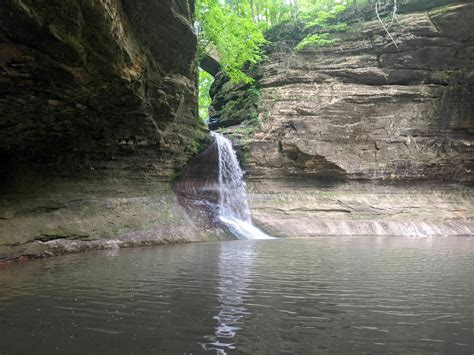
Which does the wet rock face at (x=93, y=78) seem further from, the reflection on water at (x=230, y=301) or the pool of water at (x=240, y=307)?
the reflection on water at (x=230, y=301)

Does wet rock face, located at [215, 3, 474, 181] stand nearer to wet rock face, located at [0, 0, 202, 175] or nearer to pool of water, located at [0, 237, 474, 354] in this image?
wet rock face, located at [0, 0, 202, 175]

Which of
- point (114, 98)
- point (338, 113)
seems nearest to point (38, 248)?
point (114, 98)

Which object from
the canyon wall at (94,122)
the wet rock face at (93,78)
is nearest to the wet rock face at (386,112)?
the canyon wall at (94,122)

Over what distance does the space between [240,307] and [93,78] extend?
7185mm

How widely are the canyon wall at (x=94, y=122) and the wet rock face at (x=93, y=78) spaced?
31 mm

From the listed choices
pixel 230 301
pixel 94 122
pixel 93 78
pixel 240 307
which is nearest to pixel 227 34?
pixel 94 122

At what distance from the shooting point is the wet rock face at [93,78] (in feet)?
25.0

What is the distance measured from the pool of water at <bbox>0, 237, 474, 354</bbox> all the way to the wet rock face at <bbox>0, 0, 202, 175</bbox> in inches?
165

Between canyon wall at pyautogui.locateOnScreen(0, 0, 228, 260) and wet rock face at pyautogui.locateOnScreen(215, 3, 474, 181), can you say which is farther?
wet rock face at pyautogui.locateOnScreen(215, 3, 474, 181)

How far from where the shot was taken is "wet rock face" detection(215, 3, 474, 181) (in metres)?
19.7

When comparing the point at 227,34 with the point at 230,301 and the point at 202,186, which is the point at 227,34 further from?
the point at 230,301

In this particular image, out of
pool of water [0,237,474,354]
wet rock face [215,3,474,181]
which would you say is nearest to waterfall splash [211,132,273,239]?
wet rock face [215,3,474,181]

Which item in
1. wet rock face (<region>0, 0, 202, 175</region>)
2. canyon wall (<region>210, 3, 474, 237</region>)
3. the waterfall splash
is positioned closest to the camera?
wet rock face (<region>0, 0, 202, 175</region>)

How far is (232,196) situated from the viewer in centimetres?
1838
